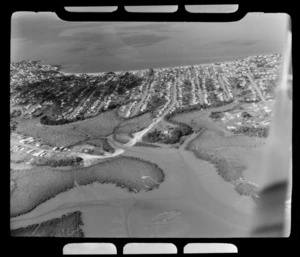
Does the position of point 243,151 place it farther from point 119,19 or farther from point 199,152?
point 119,19

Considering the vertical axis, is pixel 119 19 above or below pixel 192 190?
above

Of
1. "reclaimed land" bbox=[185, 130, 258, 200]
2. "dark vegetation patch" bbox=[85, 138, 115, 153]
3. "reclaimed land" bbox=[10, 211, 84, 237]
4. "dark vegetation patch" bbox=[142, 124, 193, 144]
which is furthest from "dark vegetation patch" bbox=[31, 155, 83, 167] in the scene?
"reclaimed land" bbox=[185, 130, 258, 200]

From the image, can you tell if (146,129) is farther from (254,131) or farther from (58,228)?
(58,228)

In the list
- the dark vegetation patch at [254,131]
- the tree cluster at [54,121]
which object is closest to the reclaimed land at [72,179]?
the tree cluster at [54,121]

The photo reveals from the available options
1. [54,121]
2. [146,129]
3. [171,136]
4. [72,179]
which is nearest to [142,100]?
[146,129]

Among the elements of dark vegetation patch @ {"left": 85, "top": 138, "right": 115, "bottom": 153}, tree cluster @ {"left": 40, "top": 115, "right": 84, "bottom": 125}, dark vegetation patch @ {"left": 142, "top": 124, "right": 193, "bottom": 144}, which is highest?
tree cluster @ {"left": 40, "top": 115, "right": 84, "bottom": 125}

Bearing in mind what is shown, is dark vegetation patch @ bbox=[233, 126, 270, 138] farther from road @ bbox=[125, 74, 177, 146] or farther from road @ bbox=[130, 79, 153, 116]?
road @ bbox=[130, 79, 153, 116]

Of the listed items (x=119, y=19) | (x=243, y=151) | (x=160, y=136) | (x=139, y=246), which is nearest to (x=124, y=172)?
(x=160, y=136)
